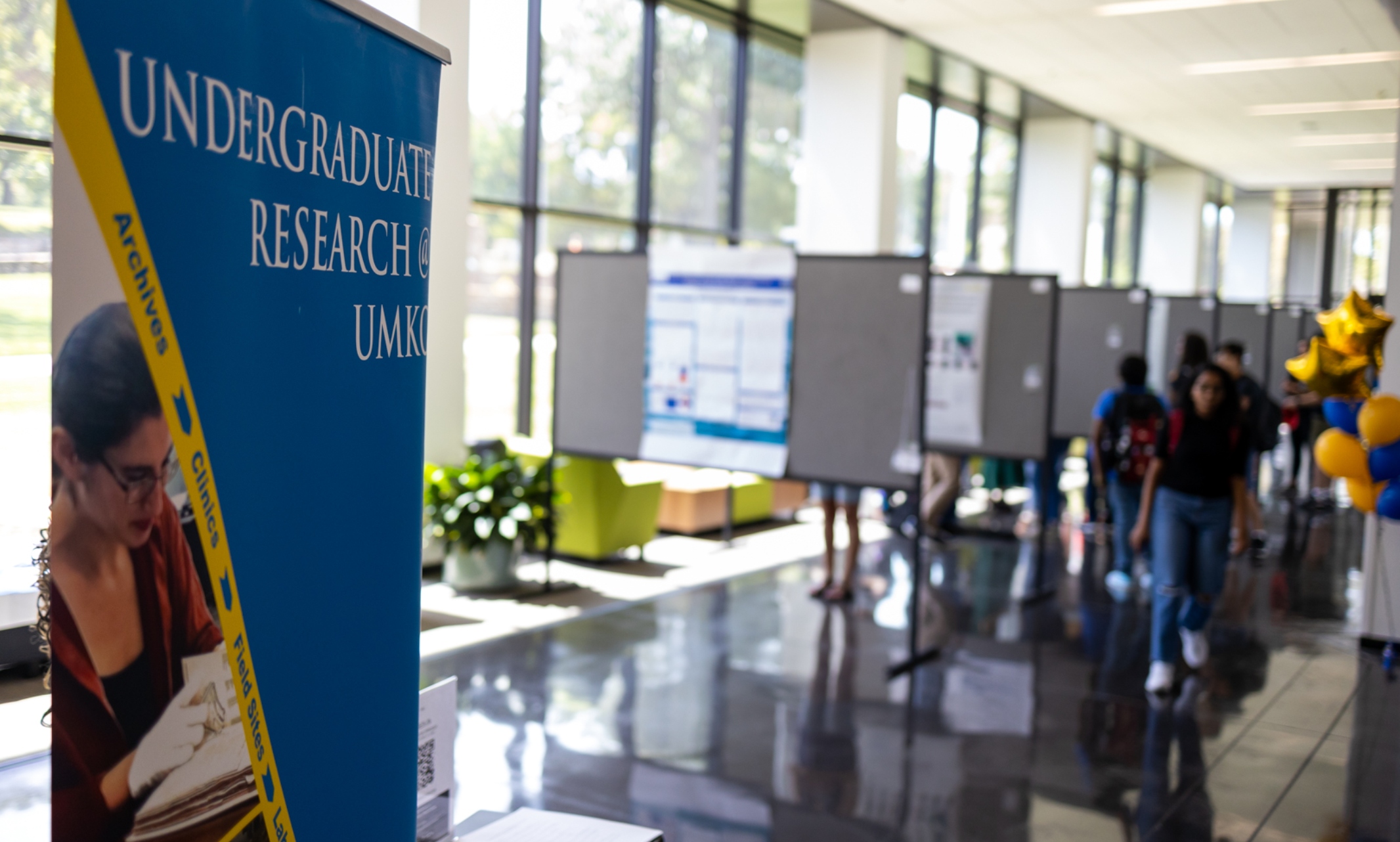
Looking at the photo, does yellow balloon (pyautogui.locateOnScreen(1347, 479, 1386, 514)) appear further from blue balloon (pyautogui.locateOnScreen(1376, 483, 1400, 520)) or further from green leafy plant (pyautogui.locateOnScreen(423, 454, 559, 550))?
green leafy plant (pyautogui.locateOnScreen(423, 454, 559, 550))

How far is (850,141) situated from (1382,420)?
6.06m

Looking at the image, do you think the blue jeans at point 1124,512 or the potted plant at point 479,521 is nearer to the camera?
the potted plant at point 479,521

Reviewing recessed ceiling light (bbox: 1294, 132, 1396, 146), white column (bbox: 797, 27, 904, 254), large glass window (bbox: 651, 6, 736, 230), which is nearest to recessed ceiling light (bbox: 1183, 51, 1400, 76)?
white column (bbox: 797, 27, 904, 254)

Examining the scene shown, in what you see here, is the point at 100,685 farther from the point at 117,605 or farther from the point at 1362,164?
the point at 1362,164

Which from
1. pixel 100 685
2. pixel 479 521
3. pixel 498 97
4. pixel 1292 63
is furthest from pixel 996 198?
pixel 100 685

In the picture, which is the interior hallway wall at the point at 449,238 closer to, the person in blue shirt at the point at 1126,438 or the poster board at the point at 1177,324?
the person in blue shirt at the point at 1126,438

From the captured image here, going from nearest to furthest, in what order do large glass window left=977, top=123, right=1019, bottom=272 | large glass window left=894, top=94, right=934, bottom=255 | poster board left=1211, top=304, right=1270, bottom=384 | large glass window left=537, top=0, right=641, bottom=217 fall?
1. large glass window left=537, top=0, right=641, bottom=217
2. poster board left=1211, top=304, right=1270, bottom=384
3. large glass window left=894, top=94, right=934, bottom=255
4. large glass window left=977, top=123, right=1019, bottom=272

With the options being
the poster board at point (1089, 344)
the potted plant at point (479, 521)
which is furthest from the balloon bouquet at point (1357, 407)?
the potted plant at point (479, 521)

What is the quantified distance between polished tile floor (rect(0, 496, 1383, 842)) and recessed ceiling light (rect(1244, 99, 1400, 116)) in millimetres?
8198

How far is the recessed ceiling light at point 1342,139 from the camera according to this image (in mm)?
14530

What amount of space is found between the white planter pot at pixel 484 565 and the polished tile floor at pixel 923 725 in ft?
2.21

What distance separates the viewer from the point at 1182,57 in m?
10.6

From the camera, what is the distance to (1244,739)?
4254 millimetres

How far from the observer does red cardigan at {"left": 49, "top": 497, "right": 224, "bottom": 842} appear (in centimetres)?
112
